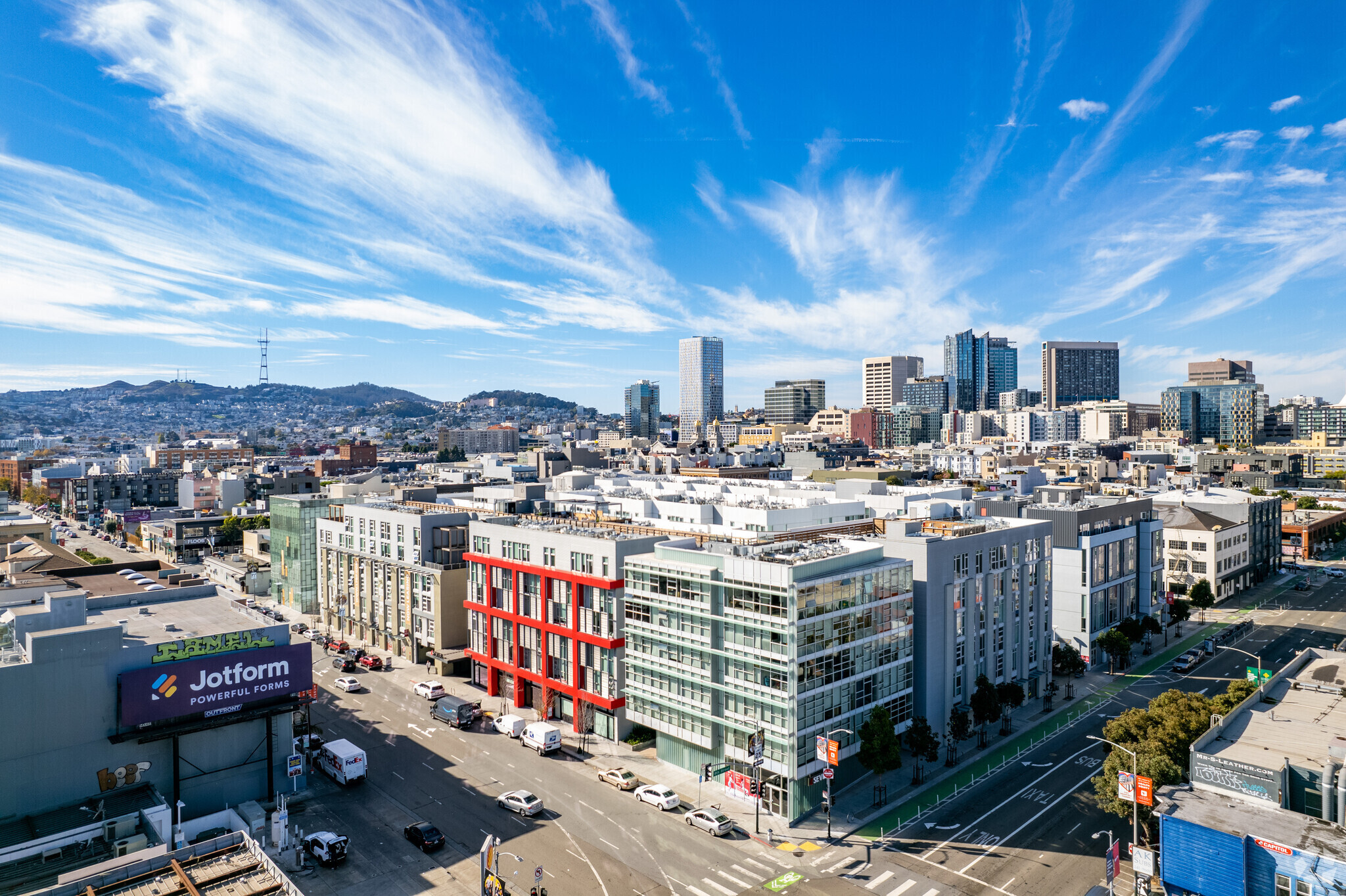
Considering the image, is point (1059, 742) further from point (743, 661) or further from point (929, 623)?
point (743, 661)

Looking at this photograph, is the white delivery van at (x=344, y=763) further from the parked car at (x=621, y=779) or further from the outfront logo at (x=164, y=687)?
the parked car at (x=621, y=779)

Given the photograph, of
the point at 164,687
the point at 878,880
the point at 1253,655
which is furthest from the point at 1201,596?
the point at 164,687

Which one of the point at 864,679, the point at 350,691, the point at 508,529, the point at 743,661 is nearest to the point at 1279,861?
the point at 864,679

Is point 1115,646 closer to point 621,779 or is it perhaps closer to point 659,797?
point 659,797

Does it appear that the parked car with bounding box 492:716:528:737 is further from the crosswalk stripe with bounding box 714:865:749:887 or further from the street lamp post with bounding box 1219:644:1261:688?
the street lamp post with bounding box 1219:644:1261:688

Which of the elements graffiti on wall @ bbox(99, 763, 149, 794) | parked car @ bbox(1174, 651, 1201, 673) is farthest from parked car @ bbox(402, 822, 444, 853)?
parked car @ bbox(1174, 651, 1201, 673)

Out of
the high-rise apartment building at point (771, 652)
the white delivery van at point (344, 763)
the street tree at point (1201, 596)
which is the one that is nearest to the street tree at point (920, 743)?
the high-rise apartment building at point (771, 652)

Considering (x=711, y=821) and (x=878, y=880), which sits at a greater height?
(x=711, y=821)
